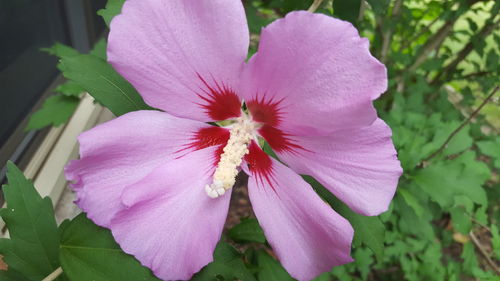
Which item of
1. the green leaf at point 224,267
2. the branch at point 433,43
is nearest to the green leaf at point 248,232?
the green leaf at point 224,267

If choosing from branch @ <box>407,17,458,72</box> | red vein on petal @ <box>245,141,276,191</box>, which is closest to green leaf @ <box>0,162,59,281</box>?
red vein on petal @ <box>245,141,276,191</box>

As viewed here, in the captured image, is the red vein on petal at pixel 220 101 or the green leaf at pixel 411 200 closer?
the red vein on petal at pixel 220 101

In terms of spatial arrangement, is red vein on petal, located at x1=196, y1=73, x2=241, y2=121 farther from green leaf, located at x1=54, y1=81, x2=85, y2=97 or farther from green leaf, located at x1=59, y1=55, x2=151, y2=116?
green leaf, located at x1=54, y1=81, x2=85, y2=97

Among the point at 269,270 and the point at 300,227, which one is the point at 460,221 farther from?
the point at 300,227

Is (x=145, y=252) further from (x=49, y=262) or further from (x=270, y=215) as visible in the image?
(x=49, y=262)

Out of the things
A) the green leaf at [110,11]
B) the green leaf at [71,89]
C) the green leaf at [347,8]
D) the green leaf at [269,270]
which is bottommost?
the green leaf at [269,270]

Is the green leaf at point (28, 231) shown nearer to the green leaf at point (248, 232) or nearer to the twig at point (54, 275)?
the twig at point (54, 275)
